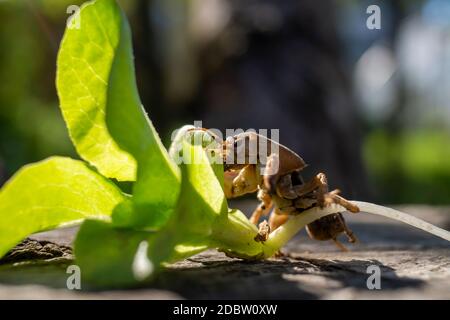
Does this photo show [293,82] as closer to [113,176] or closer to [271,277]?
[113,176]

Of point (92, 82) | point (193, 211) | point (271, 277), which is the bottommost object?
point (271, 277)

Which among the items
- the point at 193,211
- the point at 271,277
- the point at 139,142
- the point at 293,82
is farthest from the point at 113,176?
the point at 293,82

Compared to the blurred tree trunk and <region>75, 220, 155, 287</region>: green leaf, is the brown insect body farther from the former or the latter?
the blurred tree trunk

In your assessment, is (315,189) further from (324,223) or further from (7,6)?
(7,6)

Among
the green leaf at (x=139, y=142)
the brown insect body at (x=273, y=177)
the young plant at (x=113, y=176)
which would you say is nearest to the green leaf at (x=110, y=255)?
the young plant at (x=113, y=176)

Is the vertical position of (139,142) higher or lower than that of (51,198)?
higher
